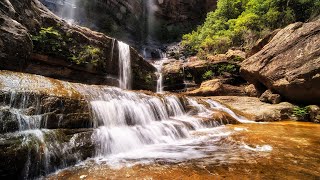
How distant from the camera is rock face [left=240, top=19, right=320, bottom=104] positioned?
30.1 ft

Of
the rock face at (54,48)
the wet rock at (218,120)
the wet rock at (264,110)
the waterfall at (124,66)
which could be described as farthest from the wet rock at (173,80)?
the wet rock at (218,120)

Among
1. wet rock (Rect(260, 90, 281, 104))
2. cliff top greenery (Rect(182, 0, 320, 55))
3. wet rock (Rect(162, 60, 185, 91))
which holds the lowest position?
wet rock (Rect(260, 90, 281, 104))

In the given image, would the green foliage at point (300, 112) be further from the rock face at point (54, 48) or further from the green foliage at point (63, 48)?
the green foliage at point (63, 48)

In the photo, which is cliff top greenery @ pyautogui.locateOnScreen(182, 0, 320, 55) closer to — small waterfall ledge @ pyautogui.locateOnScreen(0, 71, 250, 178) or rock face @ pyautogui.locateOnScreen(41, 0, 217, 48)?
rock face @ pyautogui.locateOnScreen(41, 0, 217, 48)

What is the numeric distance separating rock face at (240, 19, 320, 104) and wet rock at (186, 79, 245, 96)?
2534 millimetres

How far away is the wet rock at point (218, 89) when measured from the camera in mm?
14250

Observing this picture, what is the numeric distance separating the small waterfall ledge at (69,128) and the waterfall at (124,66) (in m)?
6.78

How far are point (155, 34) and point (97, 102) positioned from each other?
29.0 metres

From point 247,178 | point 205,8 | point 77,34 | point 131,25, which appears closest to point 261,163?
point 247,178

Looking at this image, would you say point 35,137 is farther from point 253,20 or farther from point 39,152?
point 253,20

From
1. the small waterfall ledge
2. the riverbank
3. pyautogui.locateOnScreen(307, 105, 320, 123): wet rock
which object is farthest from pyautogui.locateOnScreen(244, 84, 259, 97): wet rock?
the riverbank

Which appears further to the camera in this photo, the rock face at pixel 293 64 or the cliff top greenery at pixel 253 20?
the cliff top greenery at pixel 253 20

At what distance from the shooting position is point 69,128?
4668mm

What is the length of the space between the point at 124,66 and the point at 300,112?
9.73m
